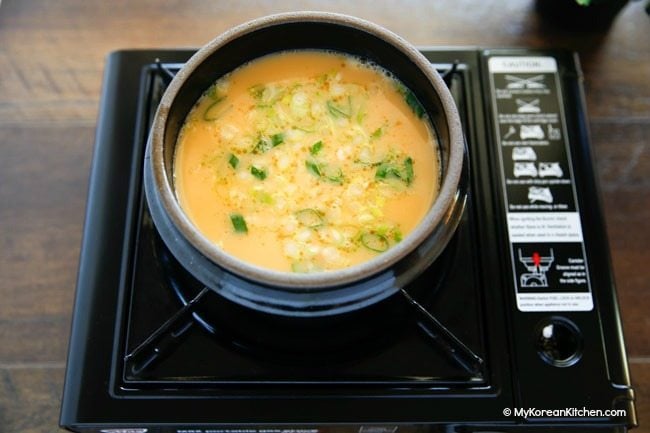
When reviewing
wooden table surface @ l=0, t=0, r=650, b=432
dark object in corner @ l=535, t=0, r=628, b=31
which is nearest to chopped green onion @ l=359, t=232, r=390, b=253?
wooden table surface @ l=0, t=0, r=650, b=432

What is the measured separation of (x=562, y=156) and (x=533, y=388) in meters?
0.40

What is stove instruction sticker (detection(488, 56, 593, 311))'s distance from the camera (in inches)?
47.1

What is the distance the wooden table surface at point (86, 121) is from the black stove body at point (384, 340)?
0.50 ft

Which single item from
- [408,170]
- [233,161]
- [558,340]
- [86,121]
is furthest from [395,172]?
[86,121]

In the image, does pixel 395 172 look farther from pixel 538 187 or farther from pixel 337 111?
pixel 538 187

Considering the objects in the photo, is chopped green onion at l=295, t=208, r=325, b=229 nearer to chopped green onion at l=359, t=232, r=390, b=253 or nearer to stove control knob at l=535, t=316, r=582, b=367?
chopped green onion at l=359, t=232, r=390, b=253

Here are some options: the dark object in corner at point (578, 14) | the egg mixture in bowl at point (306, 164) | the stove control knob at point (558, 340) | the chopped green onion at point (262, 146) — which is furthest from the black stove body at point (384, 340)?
the dark object in corner at point (578, 14)

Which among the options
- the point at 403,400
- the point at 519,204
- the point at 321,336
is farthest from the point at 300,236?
the point at 519,204

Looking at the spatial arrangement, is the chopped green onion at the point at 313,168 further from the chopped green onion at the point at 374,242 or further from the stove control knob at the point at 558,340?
the stove control knob at the point at 558,340

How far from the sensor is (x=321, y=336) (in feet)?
3.72

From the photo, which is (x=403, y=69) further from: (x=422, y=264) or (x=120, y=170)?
(x=120, y=170)

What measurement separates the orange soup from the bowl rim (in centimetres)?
7

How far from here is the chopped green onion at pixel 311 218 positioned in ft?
3.59

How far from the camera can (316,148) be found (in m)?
1.16
